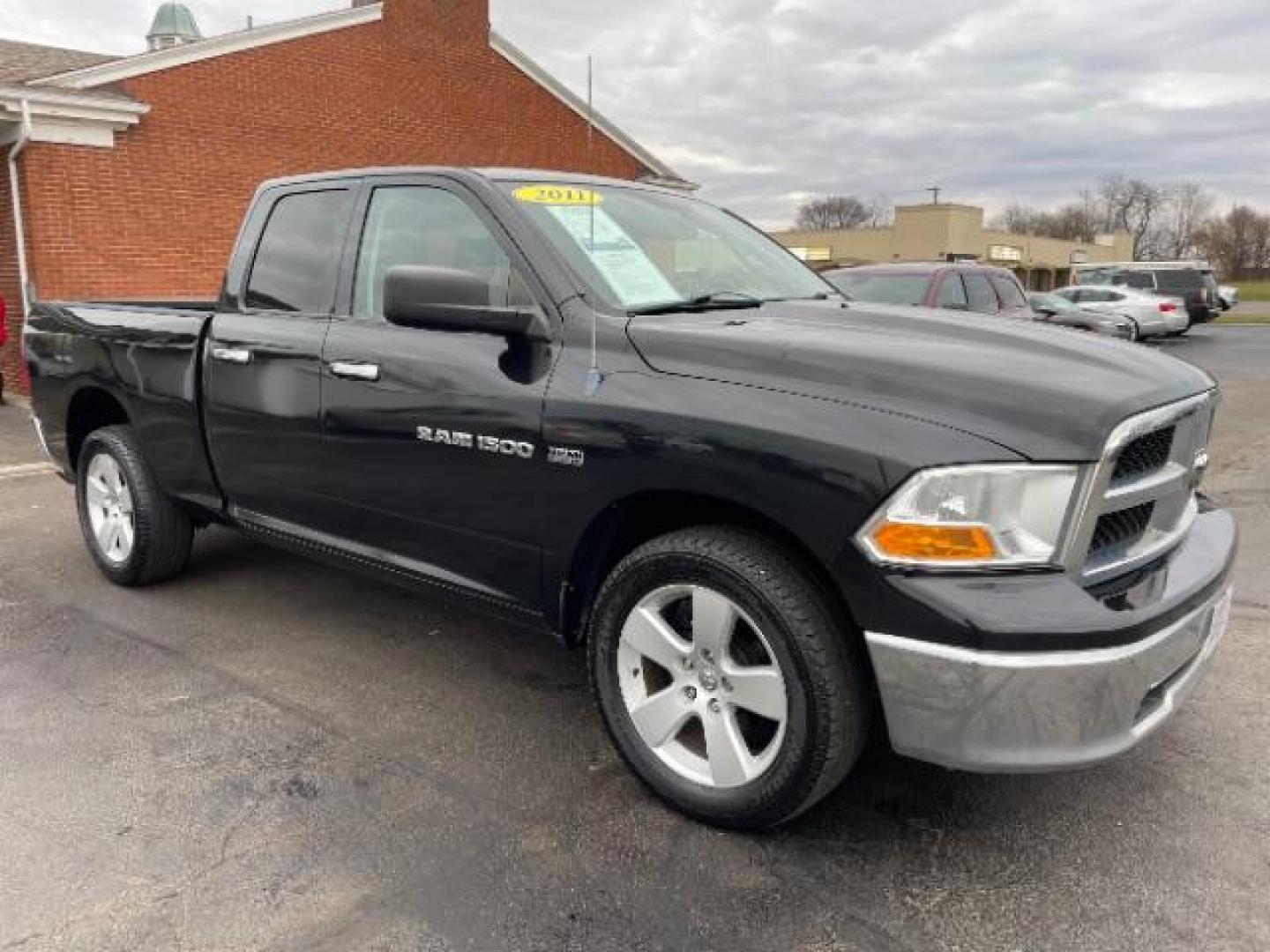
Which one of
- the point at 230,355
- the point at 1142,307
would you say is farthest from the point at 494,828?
the point at 1142,307

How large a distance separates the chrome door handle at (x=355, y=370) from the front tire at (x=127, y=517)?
1659 mm

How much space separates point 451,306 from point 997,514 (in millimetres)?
1624

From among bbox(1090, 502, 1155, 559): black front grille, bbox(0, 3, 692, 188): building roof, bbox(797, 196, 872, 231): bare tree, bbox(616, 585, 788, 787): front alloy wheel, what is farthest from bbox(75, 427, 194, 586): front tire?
bbox(797, 196, 872, 231): bare tree

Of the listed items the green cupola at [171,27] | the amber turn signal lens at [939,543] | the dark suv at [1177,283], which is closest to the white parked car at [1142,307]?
the dark suv at [1177,283]

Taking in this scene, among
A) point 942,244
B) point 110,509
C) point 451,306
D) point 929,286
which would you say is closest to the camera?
point 451,306

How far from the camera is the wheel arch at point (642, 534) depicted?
2535mm

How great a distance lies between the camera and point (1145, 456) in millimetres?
2572

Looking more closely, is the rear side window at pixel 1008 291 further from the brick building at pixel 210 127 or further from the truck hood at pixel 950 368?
the truck hood at pixel 950 368

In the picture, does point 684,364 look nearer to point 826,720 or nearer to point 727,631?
point 727,631

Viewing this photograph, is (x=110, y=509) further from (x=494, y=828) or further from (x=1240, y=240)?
(x=1240, y=240)

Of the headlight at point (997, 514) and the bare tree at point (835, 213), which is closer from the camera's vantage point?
the headlight at point (997, 514)

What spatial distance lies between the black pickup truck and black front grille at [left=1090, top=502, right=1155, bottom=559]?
0.01 m

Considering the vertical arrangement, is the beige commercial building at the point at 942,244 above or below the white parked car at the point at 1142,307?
above

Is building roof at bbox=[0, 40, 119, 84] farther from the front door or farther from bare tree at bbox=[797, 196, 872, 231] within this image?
bare tree at bbox=[797, 196, 872, 231]
